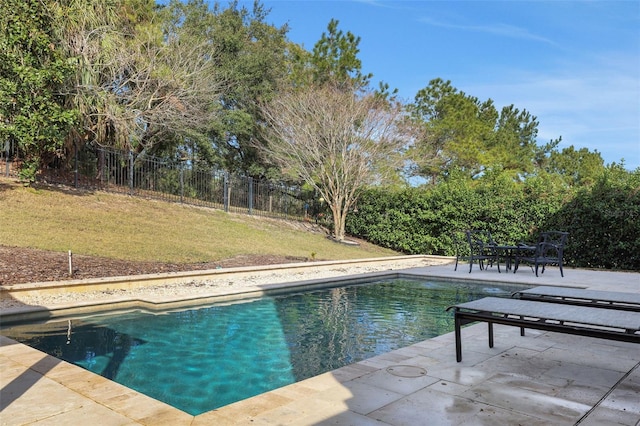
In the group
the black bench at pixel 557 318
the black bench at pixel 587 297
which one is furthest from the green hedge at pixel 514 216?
the black bench at pixel 557 318

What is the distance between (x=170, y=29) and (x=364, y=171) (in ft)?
31.6

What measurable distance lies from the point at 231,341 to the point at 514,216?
1213 centimetres

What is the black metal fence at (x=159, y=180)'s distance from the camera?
14.6 metres

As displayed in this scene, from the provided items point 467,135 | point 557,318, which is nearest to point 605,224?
point 557,318

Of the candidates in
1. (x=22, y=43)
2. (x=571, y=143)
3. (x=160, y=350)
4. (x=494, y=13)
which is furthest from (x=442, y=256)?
(x=571, y=143)

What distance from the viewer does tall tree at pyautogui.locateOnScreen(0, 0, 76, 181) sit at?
11133mm

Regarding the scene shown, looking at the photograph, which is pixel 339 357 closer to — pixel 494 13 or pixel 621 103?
pixel 494 13

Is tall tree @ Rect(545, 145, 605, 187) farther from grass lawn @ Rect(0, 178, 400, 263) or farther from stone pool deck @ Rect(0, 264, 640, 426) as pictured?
stone pool deck @ Rect(0, 264, 640, 426)

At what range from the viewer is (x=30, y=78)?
11156 millimetres

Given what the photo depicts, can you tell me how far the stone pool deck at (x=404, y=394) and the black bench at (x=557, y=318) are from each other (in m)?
0.36

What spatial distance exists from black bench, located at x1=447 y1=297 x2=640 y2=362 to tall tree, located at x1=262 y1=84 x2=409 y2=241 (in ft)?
47.8

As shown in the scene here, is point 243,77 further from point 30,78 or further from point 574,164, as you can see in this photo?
point 574,164

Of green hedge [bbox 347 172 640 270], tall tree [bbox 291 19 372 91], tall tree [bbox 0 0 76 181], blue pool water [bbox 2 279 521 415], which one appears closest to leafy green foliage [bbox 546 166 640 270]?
green hedge [bbox 347 172 640 270]

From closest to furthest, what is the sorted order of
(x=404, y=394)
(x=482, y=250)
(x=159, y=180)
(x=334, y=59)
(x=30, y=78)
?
1. (x=404, y=394)
2. (x=30, y=78)
3. (x=482, y=250)
4. (x=159, y=180)
5. (x=334, y=59)
